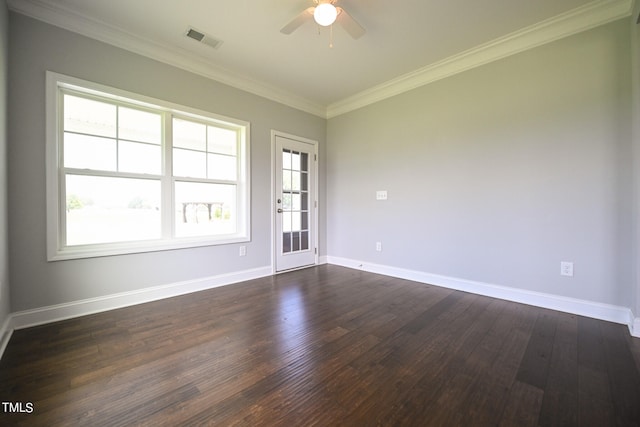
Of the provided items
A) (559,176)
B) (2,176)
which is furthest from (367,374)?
(2,176)

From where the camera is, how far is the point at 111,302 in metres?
2.54

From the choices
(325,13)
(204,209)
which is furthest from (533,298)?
(204,209)

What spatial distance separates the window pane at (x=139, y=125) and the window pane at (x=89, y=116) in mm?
74

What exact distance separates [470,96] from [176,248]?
12.8 ft

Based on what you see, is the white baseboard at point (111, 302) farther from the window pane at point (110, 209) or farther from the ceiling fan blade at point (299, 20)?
the ceiling fan blade at point (299, 20)

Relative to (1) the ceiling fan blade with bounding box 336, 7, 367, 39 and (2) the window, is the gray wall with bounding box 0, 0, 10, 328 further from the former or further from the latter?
(1) the ceiling fan blade with bounding box 336, 7, 367, 39

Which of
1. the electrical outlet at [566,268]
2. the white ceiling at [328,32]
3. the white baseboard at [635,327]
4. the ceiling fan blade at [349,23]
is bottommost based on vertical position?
the white baseboard at [635,327]

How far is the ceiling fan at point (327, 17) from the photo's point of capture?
1.95 metres

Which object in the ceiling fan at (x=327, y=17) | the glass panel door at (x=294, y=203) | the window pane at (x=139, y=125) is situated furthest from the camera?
the glass panel door at (x=294, y=203)

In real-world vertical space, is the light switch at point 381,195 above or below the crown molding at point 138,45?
below

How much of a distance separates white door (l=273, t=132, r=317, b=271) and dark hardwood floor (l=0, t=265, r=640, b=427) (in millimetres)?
1470

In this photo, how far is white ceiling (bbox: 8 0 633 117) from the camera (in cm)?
223

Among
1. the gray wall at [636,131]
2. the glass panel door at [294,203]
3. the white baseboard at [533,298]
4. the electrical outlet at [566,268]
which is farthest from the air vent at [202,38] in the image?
the electrical outlet at [566,268]

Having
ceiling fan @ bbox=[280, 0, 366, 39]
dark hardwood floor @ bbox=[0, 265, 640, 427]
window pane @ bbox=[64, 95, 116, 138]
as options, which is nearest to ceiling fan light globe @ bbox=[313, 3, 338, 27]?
ceiling fan @ bbox=[280, 0, 366, 39]
